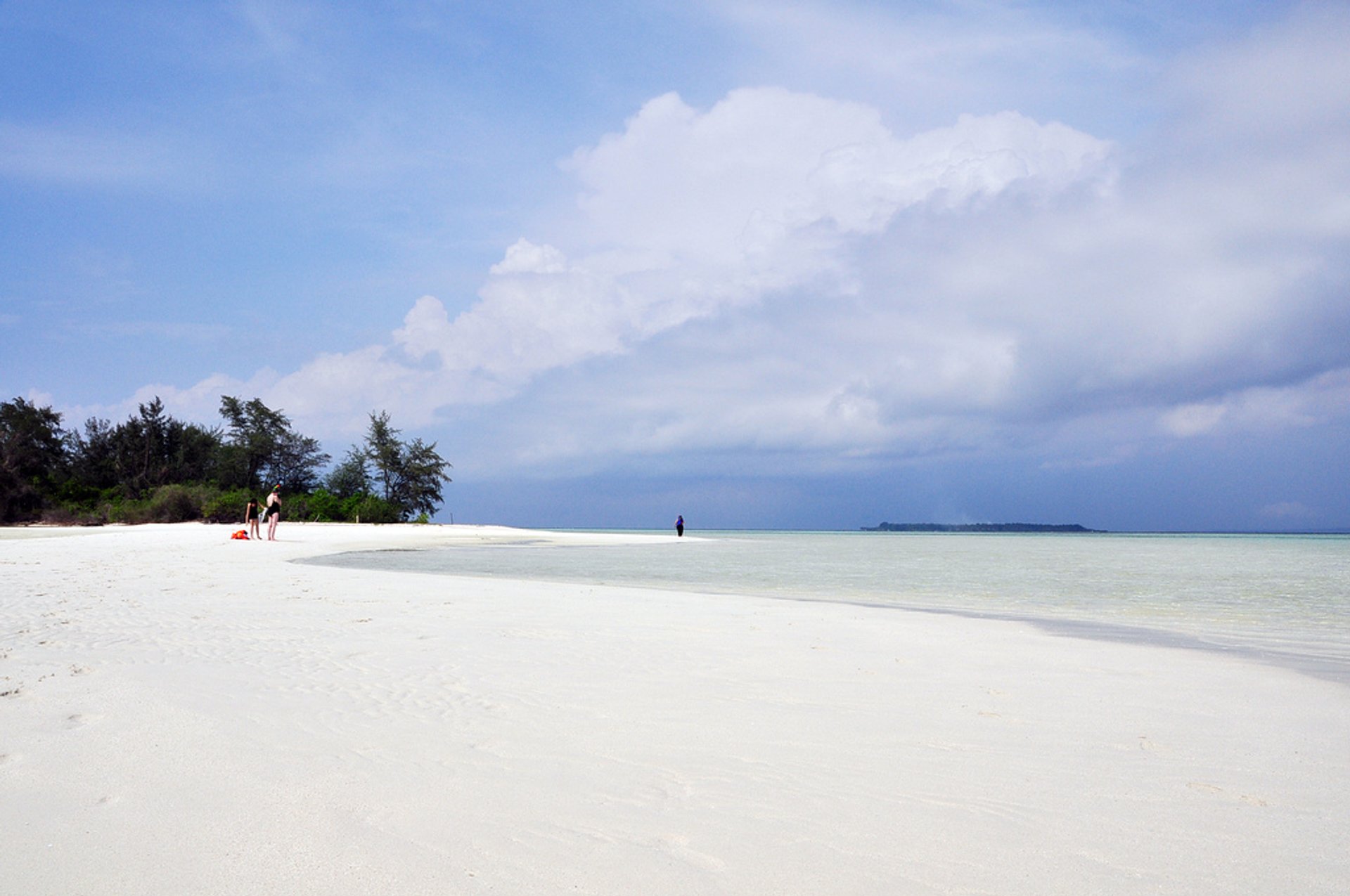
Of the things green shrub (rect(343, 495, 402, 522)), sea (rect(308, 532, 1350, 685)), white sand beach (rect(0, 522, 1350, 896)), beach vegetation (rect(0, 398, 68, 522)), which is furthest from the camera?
green shrub (rect(343, 495, 402, 522))

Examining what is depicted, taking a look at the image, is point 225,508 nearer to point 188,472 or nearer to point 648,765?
point 188,472

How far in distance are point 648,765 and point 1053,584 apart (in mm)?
16726

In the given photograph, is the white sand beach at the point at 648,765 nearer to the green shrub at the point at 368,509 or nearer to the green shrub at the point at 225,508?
the green shrub at the point at 225,508

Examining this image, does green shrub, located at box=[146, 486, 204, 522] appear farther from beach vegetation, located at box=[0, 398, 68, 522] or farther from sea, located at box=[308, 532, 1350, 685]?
sea, located at box=[308, 532, 1350, 685]

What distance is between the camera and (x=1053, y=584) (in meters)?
18.1

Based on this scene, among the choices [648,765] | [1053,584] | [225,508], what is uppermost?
[225,508]

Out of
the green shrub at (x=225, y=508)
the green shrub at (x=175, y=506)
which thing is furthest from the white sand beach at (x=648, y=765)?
the green shrub at (x=175, y=506)

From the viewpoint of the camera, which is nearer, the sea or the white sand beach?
the white sand beach

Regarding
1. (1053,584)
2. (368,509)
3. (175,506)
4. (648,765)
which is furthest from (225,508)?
(648,765)

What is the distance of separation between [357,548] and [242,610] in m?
21.0

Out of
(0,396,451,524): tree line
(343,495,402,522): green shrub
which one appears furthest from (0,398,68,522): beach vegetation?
(343,495,402,522): green shrub

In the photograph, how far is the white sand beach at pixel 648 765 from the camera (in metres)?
2.97

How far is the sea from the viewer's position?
9.81 meters

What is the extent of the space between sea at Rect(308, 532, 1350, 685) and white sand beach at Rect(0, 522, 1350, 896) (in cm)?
223
